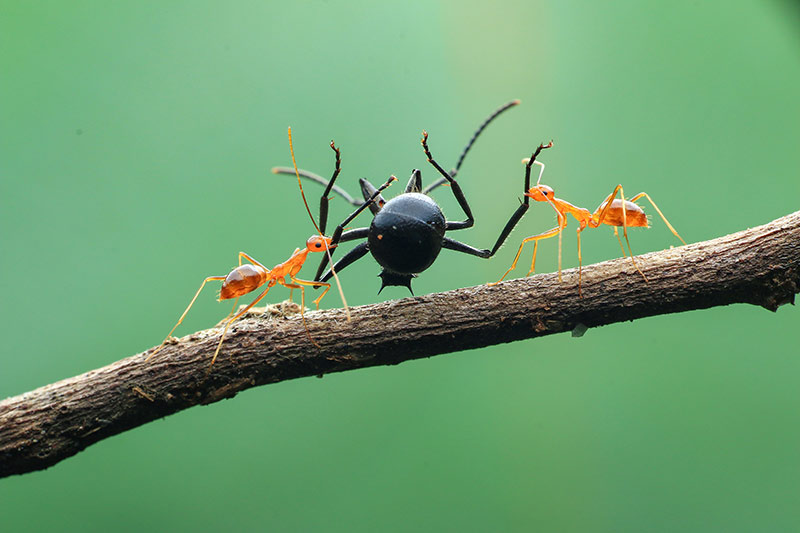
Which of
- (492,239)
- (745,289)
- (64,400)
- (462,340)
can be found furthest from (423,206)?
(492,239)

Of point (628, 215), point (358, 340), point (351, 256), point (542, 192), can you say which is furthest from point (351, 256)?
point (628, 215)

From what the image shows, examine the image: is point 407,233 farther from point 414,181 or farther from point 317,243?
point 414,181

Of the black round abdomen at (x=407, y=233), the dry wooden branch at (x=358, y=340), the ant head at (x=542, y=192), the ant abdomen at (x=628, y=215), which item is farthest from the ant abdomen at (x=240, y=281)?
the ant abdomen at (x=628, y=215)

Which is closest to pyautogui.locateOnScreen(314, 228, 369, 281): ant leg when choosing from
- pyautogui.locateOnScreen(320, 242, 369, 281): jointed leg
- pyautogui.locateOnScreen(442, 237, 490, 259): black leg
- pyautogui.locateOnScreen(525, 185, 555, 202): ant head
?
pyautogui.locateOnScreen(320, 242, 369, 281): jointed leg

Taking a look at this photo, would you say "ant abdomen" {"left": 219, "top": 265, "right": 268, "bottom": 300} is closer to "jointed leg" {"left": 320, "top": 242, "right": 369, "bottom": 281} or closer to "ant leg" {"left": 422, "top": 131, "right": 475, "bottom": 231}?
"jointed leg" {"left": 320, "top": 242, "right": 369, "bottom": 281}

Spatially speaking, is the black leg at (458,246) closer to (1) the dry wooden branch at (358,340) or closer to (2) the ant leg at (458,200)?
(2) the ant leg at (458,200)

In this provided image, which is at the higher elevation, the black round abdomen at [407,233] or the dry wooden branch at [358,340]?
the black round abdomen at [407,233]
